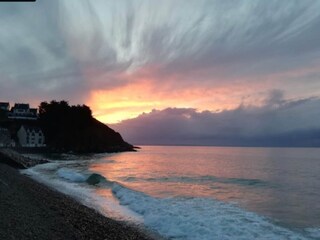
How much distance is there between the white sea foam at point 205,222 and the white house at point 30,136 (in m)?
132

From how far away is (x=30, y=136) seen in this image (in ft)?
492

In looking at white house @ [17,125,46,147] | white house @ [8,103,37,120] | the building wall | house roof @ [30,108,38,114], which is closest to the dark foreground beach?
the building wall

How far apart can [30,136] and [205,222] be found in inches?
5603

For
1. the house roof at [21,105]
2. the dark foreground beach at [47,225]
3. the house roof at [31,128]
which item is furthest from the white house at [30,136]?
the dark foreground beach at [47,225]

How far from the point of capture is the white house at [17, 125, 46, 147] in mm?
147375

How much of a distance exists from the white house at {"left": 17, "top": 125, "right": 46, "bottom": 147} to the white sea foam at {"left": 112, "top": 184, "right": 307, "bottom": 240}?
132m

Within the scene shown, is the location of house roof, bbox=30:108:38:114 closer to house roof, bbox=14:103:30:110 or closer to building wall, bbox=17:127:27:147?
house roof, bbox=14:103:30:110

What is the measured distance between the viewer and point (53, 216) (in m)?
15.3

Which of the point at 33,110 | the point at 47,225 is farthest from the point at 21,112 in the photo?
the point at 47,225

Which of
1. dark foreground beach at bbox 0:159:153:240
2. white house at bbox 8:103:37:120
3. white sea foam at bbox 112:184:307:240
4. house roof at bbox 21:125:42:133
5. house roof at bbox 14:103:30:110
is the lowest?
white sea foam at bbox 112:184:307:240

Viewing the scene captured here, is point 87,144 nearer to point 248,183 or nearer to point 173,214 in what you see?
point 248,183

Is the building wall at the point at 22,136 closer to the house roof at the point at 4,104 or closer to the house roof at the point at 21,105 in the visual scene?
the house roof at the point at 21,105

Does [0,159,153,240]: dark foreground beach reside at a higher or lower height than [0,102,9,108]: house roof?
lower

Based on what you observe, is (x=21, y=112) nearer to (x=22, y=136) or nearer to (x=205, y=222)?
(x=22, y=136)
